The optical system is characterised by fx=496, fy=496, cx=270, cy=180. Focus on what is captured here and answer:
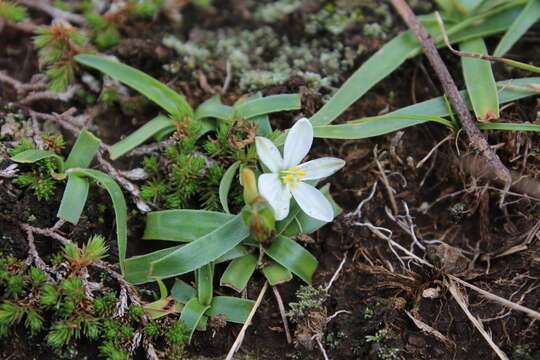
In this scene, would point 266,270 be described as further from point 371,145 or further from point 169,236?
point 371,145

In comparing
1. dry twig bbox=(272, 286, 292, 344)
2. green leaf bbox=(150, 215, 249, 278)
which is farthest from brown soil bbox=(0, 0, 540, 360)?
green leaf bbox=(150, 215, 249, 278)

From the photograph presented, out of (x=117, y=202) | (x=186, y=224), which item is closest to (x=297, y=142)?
(x=186, y=224)

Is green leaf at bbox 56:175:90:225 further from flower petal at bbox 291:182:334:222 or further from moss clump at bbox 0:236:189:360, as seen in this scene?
flower petal at bbox 291:182:334:222

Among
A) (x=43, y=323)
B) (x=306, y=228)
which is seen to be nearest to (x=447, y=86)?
(x=306, y=228)

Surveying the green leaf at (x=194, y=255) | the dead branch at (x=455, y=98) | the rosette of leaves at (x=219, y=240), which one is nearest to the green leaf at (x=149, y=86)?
the rosette of leaves at (x=219, y=240)

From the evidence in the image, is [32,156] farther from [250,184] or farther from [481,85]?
[481,85]
